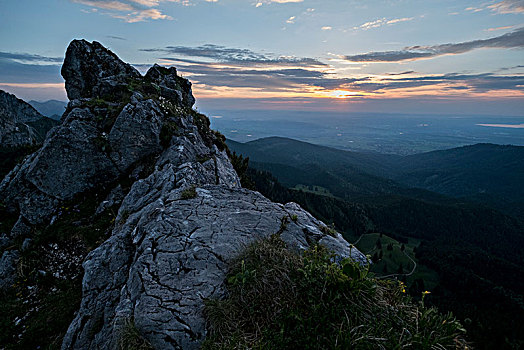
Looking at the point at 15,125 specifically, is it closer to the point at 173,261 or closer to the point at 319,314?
the point at 173,261

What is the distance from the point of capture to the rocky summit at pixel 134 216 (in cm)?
613

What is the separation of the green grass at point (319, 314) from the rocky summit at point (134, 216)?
35.3 inches

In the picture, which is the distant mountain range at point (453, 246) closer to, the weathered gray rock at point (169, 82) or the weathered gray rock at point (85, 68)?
the weathered gray rock at point (169, 82)

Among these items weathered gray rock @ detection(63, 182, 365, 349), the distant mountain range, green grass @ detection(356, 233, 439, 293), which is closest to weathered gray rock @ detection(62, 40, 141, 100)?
weathered gray rock @ detection(63, 182, 365, 349)

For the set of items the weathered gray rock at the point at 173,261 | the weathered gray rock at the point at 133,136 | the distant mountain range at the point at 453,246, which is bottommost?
the distant mountain range at the point at 453,246

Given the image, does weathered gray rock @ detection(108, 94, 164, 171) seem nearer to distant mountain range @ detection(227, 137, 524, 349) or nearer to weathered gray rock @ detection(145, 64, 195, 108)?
weathered gray rock @ detection(145, 64, 195, 108)

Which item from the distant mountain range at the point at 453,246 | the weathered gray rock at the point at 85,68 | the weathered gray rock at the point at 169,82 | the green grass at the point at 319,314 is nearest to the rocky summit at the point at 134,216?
the weathered gray rock at the point at 85,68

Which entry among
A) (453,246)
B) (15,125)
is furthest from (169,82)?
(453,246)

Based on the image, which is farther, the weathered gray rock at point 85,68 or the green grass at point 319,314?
the weathered gray rock at point 85,68

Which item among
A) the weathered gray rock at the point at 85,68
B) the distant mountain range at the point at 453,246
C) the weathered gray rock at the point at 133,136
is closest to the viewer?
the weathered gray rock at the point at 133,136

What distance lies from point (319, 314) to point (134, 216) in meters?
8.64

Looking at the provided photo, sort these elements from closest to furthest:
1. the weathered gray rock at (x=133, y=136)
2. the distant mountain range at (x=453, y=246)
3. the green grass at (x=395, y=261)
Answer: the weathered gray rock at (x=133, y=136) < the distant mountain range at (x=453, y=246) < the green grass at (x=395, y=261)

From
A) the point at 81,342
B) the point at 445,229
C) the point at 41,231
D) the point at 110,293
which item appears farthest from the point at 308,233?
the point at 445,229

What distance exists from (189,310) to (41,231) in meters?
13.4
